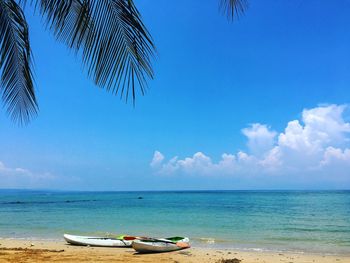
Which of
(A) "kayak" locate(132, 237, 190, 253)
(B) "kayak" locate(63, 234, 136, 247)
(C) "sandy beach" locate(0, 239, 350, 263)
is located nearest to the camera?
(C) "sandy beach" locate(0, 239, 350, 263)

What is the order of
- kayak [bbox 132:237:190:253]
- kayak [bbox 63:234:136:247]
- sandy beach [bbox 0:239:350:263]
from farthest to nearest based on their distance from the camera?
kayak [bbox 63:234:136:247], kayak [bbox 132:237:190:253], sandy beach [bbox 0:239:350:263]

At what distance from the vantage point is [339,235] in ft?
57.4

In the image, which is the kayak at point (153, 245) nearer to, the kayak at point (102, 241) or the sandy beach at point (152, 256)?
the sandy beach at point (152, 256)

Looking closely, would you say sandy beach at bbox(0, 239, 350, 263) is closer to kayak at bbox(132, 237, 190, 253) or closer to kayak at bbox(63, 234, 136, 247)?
kayak at bbox(132, 237, 190, 253)

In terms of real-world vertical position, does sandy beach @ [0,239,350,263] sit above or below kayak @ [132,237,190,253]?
below

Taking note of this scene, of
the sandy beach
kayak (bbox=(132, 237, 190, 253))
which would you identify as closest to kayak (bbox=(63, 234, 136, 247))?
the sandy beach

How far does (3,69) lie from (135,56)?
73.0 inches

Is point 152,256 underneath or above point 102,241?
underneath

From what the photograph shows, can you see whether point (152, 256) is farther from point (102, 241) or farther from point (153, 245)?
point (102, 241)

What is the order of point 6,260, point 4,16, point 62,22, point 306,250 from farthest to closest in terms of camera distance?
point 306,250 → point 6,260 → point 4,16 → point 62,22

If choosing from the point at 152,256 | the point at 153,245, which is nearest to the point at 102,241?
the point at 153,245

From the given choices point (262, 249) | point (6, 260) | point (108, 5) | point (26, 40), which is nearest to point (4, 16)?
point (26, 40)

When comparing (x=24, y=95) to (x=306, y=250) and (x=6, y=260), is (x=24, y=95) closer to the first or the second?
(x=6, y=260)

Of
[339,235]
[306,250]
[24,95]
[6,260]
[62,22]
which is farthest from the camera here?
[339,235]
